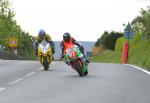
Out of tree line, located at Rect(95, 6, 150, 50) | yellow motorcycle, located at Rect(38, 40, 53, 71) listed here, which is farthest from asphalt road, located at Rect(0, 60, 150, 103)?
tree line, located at Rect(95, 6, 150, 50)

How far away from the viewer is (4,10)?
103 meters

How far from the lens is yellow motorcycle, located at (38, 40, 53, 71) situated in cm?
2644

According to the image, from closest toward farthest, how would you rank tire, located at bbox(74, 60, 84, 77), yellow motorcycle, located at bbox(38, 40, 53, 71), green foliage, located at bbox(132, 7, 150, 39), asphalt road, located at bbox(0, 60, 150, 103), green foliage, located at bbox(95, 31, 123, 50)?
asphalt road, located at bbox(0, 60, 150, 103), tire, located at bbox(74, 60, 84, 77), yellow motorcycle, located at bbox(38, 40, 53, 71), green foliage, located at bbox(132, 7, 150, 39), green foliage, located at bbox(95, 31, 123, 50)

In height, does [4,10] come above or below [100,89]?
above

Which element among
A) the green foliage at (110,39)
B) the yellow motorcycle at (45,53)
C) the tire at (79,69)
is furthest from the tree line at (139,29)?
the tire at (79,69)

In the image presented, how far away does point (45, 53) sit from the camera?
87.1ft

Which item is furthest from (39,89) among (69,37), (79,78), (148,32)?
(148,32)

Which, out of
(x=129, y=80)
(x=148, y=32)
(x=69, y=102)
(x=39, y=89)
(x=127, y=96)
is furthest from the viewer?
(x=148, y=32)

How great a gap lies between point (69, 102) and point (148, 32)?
133 ft

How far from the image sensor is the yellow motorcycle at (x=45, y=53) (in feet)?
86.7

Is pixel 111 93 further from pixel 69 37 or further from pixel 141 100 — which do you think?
pixel 69 37

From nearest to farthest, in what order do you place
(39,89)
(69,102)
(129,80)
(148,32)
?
(69,102) < (39,89) < (129,80) < (148,32)

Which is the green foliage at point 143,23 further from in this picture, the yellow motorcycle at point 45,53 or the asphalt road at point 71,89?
the asphalt road at point 71,89

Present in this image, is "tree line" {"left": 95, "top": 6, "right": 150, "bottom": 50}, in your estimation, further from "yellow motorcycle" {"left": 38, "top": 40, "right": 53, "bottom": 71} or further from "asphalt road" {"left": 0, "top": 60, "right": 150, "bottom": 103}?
"asphalt road" {"left": 0, "top": 60, "right": 150, "bottom": 103}
